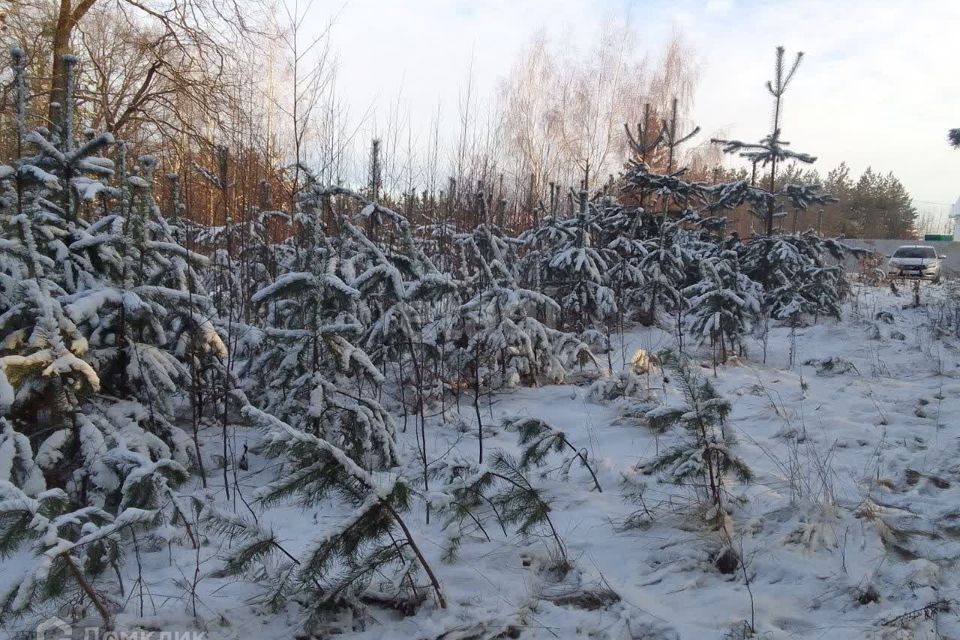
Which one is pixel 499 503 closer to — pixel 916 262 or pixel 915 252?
pixel 916 262

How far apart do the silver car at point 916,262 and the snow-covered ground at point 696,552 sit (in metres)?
17.3

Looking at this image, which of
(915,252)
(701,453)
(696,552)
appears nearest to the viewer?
(696,552)

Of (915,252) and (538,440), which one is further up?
(915,252)

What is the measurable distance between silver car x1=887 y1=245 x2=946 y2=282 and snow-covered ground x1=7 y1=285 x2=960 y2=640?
17255mm

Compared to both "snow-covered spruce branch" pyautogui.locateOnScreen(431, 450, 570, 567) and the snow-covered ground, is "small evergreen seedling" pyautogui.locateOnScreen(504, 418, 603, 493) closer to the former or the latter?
"snow-covered spruce branch" pyautogui.locateOnScreen(431, 450, 570, 567)

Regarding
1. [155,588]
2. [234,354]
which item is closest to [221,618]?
[155,588]

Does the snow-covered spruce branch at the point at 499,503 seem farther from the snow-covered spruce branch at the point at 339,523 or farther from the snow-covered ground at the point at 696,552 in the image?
the snow-covered spruce branch at the point at 339,523

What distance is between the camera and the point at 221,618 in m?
2.13

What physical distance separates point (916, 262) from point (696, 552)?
68.5 ft

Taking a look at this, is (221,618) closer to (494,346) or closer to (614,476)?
(614,476)

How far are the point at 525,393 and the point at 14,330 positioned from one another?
3761mm

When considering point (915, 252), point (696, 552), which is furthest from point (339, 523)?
point (915, 252)

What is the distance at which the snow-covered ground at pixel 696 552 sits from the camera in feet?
6.78

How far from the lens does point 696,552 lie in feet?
8.15
